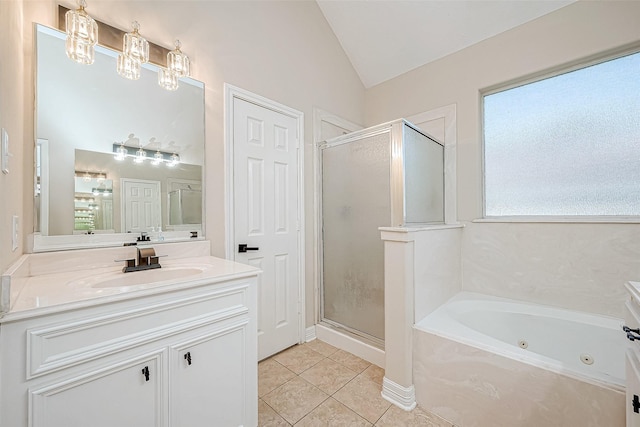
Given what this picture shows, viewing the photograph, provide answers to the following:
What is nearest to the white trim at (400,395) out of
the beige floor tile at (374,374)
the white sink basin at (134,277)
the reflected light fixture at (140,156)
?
the beige floor tile at (374,374)

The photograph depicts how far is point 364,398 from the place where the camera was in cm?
167

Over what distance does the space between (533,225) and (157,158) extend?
279cm

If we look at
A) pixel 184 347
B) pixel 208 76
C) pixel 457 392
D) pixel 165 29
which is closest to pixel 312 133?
pixel 208 76

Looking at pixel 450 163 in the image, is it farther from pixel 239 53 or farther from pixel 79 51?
pixel 79 51

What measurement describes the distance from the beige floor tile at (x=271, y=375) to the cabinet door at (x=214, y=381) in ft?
1.63

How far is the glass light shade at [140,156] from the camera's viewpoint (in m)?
1.53

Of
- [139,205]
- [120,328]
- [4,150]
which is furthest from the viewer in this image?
[139,205]

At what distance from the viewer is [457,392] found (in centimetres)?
146

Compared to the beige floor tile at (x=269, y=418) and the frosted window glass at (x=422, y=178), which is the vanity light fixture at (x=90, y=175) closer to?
the beige floor tile at (x=269, y=418)

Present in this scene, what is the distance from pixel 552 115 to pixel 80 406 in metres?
3.26

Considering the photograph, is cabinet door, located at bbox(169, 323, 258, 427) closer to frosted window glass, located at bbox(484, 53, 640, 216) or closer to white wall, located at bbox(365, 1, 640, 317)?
white wall, located at bbox(365, 1, 640, 317)

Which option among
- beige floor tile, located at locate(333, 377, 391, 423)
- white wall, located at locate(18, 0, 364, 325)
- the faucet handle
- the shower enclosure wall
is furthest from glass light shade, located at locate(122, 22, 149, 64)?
beige floor tile, located at locate(333, 377, 391, 423)

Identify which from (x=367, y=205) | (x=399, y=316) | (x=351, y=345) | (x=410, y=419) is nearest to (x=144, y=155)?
(x=367, y=205)

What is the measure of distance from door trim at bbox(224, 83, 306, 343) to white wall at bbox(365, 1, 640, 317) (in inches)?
51.6
